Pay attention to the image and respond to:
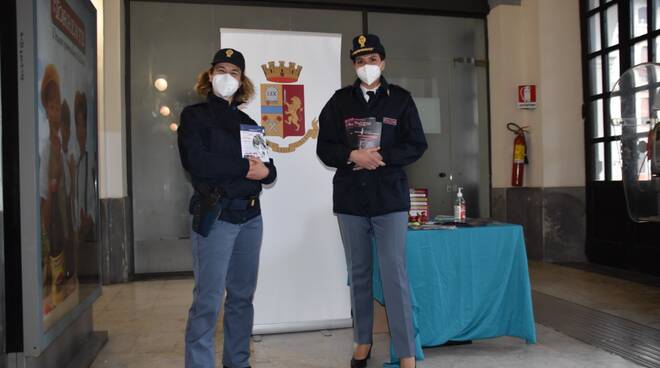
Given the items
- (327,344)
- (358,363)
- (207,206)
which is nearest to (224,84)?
(207,206)

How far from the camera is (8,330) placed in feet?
7.39

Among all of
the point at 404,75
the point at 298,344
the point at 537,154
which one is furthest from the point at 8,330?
the point at 537,154

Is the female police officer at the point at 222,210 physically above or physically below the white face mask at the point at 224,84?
below

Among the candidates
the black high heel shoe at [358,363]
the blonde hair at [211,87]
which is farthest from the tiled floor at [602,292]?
the blonde hair at [211,87]

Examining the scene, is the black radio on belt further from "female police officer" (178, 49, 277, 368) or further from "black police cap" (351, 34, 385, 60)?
"black police cap" (351, 34, 385, 60)

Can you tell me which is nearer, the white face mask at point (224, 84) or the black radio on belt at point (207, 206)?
the black radio on belt at point (207, 206)

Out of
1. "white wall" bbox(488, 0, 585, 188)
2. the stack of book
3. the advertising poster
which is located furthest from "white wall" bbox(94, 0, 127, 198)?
"white wall" bbox(488, 0, 585, 188)

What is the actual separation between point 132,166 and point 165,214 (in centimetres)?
65

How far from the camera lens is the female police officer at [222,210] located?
2326mm

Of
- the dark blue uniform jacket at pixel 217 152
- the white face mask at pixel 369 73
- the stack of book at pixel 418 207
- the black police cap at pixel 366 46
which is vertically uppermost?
the black police cap at pixel 366 46

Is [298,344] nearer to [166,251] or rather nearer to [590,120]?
[166,251]

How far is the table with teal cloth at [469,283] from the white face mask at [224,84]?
46.8 inches

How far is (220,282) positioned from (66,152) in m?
1.07

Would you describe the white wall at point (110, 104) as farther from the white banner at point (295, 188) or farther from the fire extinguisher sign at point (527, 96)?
the fire extinguisher sign at point (527, 96)
